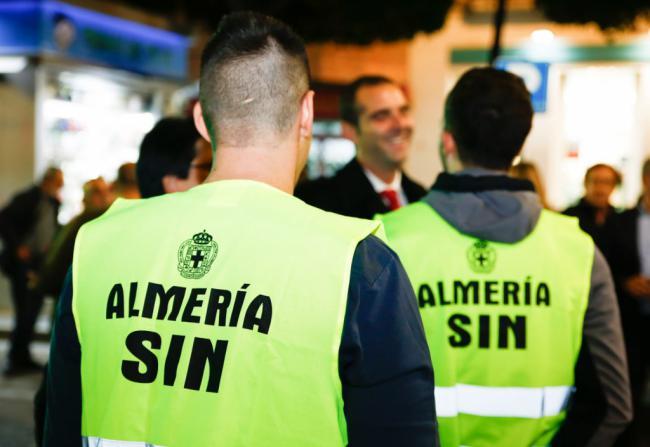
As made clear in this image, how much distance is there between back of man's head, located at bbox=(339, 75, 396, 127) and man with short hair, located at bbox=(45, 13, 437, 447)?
2.66m

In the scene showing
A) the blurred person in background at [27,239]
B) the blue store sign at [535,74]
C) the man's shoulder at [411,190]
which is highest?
the blue store sign at [535,74]

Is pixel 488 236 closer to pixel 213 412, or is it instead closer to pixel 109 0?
pixel 213 412

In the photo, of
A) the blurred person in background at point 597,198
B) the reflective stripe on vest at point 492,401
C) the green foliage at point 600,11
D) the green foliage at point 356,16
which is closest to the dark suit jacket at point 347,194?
the reflective stripe on vest at point 492,401

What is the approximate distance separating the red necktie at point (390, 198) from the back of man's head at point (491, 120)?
157 centimetres

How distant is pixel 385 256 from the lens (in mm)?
1856

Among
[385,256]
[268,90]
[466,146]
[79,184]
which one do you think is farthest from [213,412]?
[79,184]

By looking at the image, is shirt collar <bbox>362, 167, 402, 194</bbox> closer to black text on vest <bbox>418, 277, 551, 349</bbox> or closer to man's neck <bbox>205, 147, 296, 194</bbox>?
black text on vest <bbox>418, 277, 551, 349</bbox>

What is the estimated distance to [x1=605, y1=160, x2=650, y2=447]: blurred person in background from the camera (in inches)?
259

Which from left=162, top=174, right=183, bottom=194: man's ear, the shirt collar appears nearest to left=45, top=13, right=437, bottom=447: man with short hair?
left=162, top=174, right=183, bottom=194: man's ear

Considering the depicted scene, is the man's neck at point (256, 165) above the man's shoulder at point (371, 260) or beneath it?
above

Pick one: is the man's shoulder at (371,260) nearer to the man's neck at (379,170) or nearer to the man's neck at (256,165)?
the man's neck at (256,165)

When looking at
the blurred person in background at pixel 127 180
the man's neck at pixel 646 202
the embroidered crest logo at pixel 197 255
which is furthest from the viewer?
the man's neck at pixel 646 202

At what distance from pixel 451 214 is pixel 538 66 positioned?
20.9 ft

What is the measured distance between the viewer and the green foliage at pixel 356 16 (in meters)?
12.4
